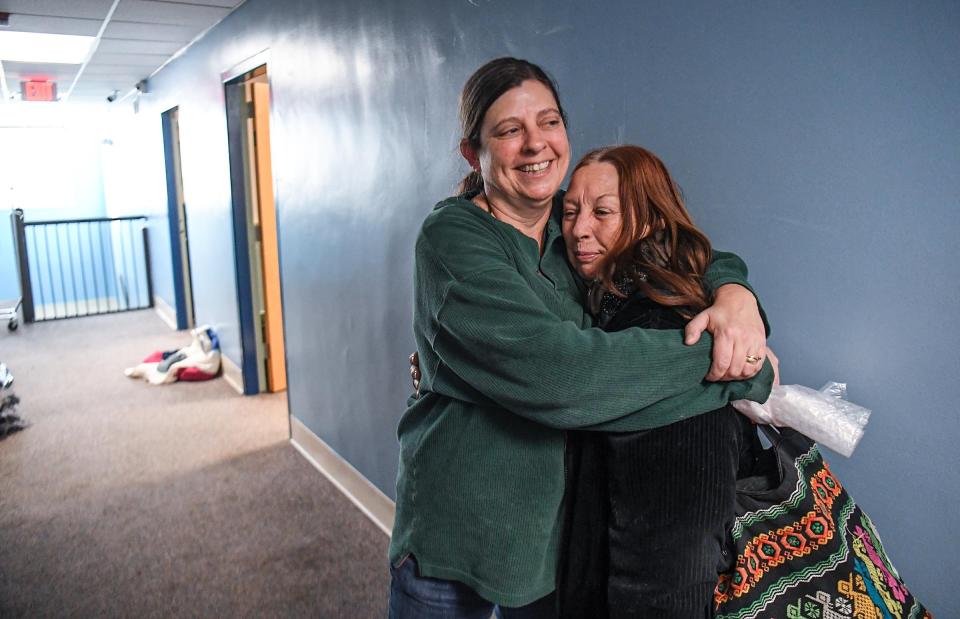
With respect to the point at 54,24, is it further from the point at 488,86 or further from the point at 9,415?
the point at 488,86

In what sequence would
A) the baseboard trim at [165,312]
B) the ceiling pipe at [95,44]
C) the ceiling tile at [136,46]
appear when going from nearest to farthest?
the ceiling pipe at [95,44] → the ceiling tile at [136,46] → the baseboard trim at [165,312]

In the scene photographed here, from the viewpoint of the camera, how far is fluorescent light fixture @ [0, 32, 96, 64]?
4281 mm

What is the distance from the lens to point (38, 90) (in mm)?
6188

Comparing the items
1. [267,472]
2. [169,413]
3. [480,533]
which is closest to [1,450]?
[169,413]

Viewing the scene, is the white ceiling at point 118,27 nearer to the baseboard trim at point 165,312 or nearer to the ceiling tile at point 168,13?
the ceiling tile at point 168,13

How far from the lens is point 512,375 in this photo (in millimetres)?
969

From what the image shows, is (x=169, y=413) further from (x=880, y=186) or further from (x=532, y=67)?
(x=880, y=186)

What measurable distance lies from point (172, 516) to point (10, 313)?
411cm

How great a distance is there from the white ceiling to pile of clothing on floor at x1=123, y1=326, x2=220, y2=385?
2076 mm

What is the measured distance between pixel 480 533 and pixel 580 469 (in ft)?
0.66

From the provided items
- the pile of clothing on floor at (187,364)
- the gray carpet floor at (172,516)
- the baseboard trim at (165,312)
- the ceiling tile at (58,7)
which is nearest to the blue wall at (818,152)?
the gray carpet floor at (172,516)

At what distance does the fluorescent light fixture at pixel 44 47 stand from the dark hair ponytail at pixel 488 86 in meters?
4.11

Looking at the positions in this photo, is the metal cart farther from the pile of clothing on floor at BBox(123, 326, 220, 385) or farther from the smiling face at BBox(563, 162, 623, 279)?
the smiling face at BBox(563, 162, 623, 279)

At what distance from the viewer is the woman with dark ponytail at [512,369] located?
3.08ft
